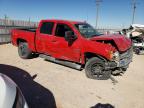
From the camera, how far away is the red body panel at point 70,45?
23.4 feet

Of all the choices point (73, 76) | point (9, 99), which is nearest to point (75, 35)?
point (73, 76)

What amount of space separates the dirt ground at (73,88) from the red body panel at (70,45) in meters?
0.70

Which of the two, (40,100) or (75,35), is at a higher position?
(75,35)

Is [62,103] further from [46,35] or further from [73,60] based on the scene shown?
[46,35]

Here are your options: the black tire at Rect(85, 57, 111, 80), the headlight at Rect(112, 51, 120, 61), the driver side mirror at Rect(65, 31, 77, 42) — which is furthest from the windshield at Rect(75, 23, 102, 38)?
the headlight at Rect(112, 51, 120, 61)

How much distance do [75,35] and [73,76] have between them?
1555 mm

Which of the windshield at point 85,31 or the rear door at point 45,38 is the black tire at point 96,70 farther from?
the rear door at point 45,38

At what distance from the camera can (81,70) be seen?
853 centimetres

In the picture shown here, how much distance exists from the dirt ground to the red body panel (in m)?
0.70

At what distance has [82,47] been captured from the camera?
7539 mm

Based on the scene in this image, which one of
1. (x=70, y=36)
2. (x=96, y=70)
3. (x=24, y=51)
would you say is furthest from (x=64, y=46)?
(x=24, y=51)

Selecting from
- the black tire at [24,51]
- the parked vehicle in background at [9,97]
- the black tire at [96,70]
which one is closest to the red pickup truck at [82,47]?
the black tire at [96,70]

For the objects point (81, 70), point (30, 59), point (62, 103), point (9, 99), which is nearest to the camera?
point (9, 99)

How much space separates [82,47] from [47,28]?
7.13 ft
